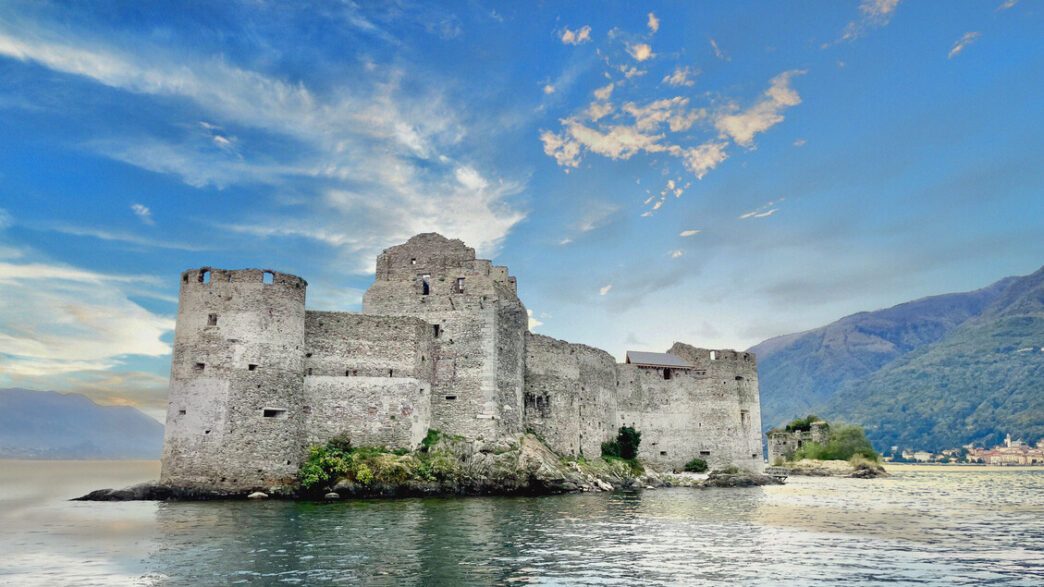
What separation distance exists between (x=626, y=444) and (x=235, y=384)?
33.6 meters

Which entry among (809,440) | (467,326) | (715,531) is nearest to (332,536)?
(715,531)

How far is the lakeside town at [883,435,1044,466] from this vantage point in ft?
541

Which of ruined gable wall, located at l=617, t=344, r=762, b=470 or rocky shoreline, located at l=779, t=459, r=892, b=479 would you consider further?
rocky shoreline, located at l=779, t=459, r=892, b=479

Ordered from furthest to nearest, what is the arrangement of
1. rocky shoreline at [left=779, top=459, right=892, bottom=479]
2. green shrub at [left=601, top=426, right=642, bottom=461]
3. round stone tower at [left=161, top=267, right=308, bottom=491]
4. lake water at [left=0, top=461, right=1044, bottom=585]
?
rocky shoreline at [left=779, top=459, right=892, bottom=479] < green shrub at [left=601, top=426, right=642, bottom=461] < round stone tower at [left=161, top=267, right=308, bottom=491] < lake water at [left=0, top=461, right=1044, bottom=585]

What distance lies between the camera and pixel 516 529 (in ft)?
81.9

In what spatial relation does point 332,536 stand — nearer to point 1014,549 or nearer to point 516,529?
point 516,529

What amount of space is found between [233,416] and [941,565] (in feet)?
99.1

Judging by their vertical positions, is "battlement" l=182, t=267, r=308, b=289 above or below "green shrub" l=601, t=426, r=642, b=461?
above

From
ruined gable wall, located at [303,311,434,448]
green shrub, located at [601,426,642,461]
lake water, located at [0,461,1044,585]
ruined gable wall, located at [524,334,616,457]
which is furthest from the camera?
green shrub, located at [601,426,642,461]

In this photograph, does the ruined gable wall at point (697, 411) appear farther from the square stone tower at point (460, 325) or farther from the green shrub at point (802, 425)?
the green shrub at point (802, 425)

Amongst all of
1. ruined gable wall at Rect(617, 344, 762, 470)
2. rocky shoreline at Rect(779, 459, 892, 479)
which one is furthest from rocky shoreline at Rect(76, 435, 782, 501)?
rocky shoreline at Rect(779, 459, 892, 479)

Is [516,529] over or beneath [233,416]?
beneath

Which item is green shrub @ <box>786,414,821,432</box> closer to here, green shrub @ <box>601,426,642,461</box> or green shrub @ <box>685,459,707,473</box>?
green shrub @ <box>685,459,707,473</box>

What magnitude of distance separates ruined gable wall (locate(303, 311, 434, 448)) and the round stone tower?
1271mm
